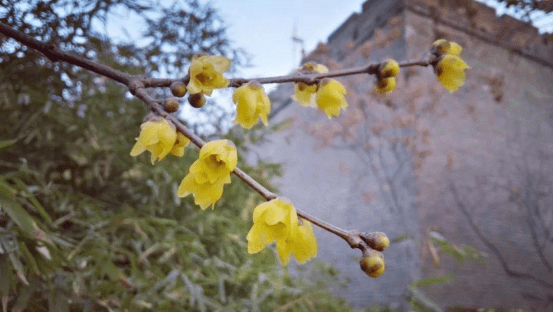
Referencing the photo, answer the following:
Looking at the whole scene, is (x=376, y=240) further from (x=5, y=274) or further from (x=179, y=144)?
(x=5, y=274)

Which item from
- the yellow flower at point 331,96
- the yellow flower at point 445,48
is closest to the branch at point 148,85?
the yellow flower at point 331,96

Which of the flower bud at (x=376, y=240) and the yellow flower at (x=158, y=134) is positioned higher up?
the yellow flower at (x=158, y=134)

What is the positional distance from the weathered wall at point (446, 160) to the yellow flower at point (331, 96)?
3090mm

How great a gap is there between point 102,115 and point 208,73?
1.10 meters

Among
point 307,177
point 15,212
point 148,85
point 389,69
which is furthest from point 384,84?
point 307,177

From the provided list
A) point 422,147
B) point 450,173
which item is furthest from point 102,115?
point 450,173

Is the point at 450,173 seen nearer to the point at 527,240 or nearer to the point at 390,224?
the point at 390,224

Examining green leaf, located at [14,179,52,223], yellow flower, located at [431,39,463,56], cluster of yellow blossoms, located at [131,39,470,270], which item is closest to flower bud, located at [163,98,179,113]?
cluster of yellow blossoms, located at [131,39,470,270]

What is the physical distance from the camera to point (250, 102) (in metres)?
0.48

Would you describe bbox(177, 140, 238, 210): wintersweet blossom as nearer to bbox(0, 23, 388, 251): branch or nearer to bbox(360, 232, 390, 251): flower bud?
bbox(0, 23, 388, 251): branch

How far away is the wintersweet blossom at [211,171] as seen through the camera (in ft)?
1.39

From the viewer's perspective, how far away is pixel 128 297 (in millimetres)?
917

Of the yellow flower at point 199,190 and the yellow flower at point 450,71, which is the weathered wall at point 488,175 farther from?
the yellow flower at point 199,190

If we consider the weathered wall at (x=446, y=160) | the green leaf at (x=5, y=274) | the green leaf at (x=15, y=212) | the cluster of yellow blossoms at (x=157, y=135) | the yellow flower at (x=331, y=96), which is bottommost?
the green leaf at (x=5, y=274)
